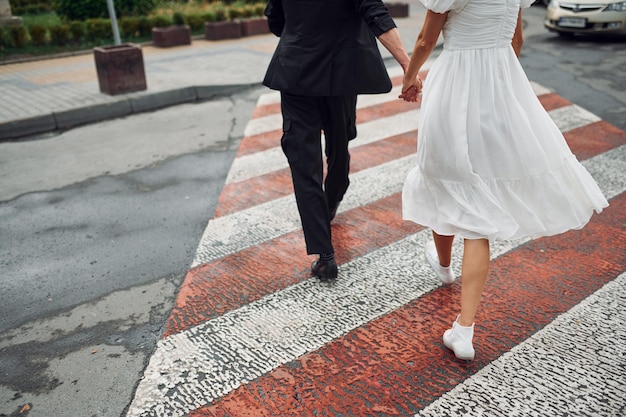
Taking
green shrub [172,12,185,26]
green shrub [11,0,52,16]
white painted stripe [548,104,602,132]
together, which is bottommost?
white painted stripe [548,104,602,132]

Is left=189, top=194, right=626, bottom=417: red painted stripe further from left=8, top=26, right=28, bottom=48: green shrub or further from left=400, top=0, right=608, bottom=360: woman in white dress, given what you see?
left=8, top=26, right=28, bottom=48: green shrub

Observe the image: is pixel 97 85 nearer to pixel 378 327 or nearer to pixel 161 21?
pixel 161 21

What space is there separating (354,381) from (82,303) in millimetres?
1727

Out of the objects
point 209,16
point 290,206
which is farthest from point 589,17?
point 290,206

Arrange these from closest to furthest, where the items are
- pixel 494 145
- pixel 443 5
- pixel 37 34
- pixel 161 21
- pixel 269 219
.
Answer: pixel 443 5
pixel 494 145
pixel 269 219
pixel 37 34
pixel 161 21

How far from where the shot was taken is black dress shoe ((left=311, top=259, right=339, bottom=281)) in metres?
3.54

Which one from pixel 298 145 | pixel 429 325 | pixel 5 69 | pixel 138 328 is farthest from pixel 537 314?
pixel 5 69

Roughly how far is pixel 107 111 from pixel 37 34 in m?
5.73

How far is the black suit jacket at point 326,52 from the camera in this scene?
10.6 ft

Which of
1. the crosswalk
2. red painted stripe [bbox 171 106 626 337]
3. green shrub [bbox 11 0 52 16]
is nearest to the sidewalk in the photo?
the crosswalk

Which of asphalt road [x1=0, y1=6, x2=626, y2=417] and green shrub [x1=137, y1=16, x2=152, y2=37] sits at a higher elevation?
green shrub [x1=137, y1=16, x2=152, y2=37]

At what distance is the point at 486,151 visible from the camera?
274cm

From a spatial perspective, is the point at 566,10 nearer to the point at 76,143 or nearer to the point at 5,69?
the point at 76,143

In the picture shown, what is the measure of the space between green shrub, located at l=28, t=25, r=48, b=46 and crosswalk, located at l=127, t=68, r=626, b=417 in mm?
9401
